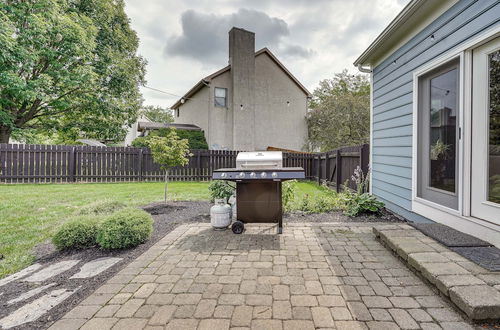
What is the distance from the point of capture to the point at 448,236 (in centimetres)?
280

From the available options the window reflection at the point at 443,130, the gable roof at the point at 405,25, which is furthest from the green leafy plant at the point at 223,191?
the gable roof at the point at 405,25

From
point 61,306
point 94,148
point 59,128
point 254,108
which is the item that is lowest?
point 61,306

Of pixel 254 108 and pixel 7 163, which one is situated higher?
pixel 254 108

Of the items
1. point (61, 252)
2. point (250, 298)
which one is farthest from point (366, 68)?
point (61, 252)

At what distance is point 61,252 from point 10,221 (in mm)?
2019

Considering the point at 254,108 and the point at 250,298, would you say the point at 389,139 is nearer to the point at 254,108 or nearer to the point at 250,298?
the point at 250,298

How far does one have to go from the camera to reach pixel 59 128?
1255 centimetres

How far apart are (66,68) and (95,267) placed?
1143cm

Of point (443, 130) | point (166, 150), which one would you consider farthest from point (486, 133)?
point (166, 150)

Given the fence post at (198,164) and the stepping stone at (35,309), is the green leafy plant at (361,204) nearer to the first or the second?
the stepping stone at (35,309)

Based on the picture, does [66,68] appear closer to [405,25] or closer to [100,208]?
[100,208]

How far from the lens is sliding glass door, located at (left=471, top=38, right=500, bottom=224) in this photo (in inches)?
102

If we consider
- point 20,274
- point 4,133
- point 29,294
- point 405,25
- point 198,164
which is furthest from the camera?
point 4,133

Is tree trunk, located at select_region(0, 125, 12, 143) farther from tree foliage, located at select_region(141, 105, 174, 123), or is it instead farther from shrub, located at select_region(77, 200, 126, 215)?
tree foliage, located at select_region(141, 105, 174, 123)
